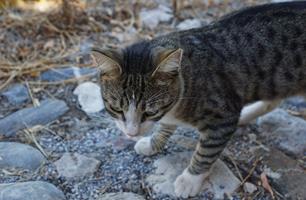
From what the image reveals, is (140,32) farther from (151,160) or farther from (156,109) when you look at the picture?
(156,109)

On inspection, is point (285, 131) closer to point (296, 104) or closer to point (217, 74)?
point (296, 104)

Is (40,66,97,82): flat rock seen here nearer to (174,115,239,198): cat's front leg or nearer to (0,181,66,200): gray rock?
(0,181,66,200): gray rock

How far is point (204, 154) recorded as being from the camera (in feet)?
9.38

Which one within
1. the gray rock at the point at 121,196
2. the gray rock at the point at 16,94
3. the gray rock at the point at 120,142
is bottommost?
the gray rock at the point at 121,196

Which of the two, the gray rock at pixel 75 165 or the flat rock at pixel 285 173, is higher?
the gray rock at pixel 75 165

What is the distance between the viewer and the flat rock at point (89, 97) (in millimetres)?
3625

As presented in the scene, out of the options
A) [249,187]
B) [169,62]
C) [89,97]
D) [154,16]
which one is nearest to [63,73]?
[89,97]

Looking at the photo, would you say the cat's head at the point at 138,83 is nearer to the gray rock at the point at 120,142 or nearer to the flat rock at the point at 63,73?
the gray rock at the point at 120,142

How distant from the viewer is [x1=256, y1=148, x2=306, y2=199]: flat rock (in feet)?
9.77

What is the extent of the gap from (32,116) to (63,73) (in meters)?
0.62

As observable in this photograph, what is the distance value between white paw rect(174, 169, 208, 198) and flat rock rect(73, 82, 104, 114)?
957 millimetres

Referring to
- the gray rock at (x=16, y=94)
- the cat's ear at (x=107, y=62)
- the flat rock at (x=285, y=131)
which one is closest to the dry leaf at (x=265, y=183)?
the flat rock at (x=285, y=131)

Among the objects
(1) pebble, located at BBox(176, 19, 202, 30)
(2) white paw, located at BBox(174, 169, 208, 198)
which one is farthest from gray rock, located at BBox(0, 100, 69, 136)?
(1) pebble, located at BBox(176, 19, 202, 30)

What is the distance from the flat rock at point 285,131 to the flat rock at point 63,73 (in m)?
1.43
